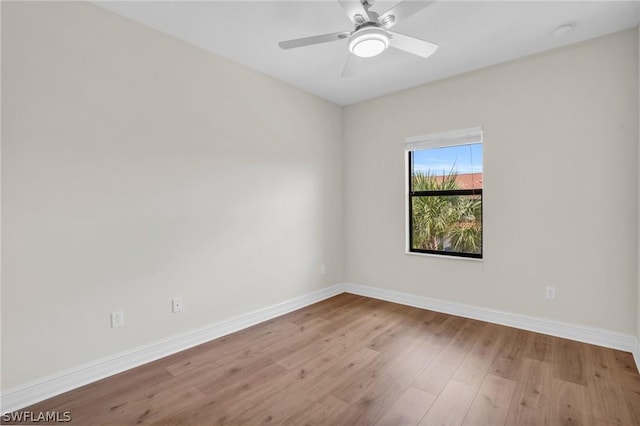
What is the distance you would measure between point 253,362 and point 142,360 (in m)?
0.85

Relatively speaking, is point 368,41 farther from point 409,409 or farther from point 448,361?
point 448,361

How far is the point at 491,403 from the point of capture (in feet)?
6.14

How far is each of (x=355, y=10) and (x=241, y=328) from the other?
2.83m

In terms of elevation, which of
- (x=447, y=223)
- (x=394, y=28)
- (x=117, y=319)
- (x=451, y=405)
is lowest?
(x=451, y=405)

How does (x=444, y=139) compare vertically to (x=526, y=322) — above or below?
above

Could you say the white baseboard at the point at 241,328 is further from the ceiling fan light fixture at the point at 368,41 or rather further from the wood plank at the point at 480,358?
the ceiling fan light fixture at the point at 368,41

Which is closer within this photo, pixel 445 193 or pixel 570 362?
pixel 570 362

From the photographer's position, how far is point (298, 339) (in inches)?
111

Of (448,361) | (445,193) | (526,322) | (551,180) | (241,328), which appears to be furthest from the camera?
(445,193)

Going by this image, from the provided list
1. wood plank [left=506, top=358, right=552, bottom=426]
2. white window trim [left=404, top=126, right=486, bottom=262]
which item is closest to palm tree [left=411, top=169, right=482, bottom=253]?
white window trim [left=404, top=126, right=486, bottom=262]

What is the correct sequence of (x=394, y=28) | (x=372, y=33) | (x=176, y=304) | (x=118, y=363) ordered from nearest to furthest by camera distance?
(x=372, y=33) < (x=118, y=363) < (x=394, y=28) < (x=176, y=304)

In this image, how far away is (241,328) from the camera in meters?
3.05
